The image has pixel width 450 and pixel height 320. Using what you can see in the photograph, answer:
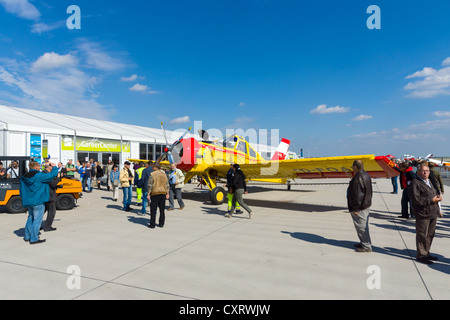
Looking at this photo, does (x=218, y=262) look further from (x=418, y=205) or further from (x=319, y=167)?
(x=319, y=167)

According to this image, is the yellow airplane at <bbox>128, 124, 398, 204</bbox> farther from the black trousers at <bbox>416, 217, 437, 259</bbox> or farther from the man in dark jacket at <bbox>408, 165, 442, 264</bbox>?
the black trousers at <bbox>416, 217, 437, 259</bbox>

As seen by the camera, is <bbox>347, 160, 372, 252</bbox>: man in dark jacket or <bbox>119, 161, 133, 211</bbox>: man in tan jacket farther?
<bbox>119, 161, 133, 211</bbox>: man in tan jacket

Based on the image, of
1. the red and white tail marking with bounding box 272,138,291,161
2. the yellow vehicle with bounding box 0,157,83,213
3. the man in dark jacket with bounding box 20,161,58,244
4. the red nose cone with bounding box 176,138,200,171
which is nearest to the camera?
the man in dark jacket with bounding box 20,161,58,244

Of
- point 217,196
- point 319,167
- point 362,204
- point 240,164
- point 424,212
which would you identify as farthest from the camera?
point 240,164

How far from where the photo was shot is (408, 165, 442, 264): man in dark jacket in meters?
4.11

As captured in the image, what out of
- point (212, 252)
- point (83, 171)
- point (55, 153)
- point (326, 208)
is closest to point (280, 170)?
point (326, 208)

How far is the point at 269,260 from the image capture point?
426 cm

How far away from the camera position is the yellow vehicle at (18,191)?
8.04m

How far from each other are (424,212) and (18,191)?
10.4 metres

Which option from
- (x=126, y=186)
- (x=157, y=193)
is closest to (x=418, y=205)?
(x=157, y=193)

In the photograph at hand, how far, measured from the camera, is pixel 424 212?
414 centimetres

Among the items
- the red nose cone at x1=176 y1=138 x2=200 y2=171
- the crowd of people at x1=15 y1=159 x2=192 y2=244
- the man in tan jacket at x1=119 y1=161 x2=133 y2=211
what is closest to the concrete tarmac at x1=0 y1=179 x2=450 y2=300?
the crowd of people at x1=15 y1=159 x2=192 y2=244

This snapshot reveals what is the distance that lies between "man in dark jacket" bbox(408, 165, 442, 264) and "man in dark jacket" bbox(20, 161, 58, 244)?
6.48 meters

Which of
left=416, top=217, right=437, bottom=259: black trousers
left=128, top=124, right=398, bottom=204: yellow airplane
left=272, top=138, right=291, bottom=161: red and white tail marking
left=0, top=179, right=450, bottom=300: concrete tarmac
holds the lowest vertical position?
left=0, top=179, right=450, bottom=300: concrete tarmac
